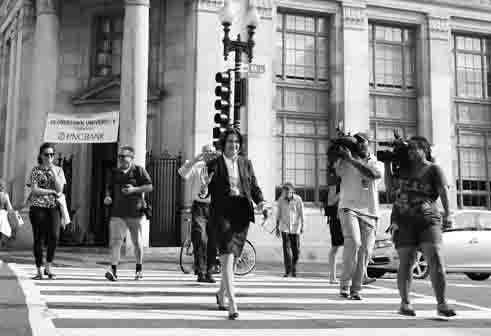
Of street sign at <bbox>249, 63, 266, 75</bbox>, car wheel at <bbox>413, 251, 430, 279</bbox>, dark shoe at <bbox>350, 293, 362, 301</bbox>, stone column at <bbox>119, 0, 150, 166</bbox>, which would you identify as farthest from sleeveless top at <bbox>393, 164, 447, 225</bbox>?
stone column at <bbox>119, 0, 150, 166</bbox>

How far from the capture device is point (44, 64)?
1983cm

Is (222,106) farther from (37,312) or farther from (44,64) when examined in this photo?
(44,64)

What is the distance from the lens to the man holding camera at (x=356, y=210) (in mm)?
7141

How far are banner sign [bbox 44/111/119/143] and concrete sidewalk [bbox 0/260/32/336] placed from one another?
966 centimetres

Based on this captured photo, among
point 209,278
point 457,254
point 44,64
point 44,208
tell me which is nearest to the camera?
point 209,278

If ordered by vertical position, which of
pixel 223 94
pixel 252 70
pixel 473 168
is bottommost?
pixel 473 168

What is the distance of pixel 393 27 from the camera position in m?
21.8

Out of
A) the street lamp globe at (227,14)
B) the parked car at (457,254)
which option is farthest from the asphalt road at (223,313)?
the street lamp globe at (227,14)

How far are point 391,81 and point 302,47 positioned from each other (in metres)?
3.47

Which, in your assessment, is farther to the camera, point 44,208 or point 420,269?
point 420,269

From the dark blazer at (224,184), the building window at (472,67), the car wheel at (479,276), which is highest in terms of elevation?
the building window at (472,67)

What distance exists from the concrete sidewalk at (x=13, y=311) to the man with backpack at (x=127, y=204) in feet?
5.02

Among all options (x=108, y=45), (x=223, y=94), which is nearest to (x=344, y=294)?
(x=223, y=94)

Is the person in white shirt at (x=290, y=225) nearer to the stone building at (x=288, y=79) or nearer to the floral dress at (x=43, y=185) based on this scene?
the floral dress at (x=43, y=185)
